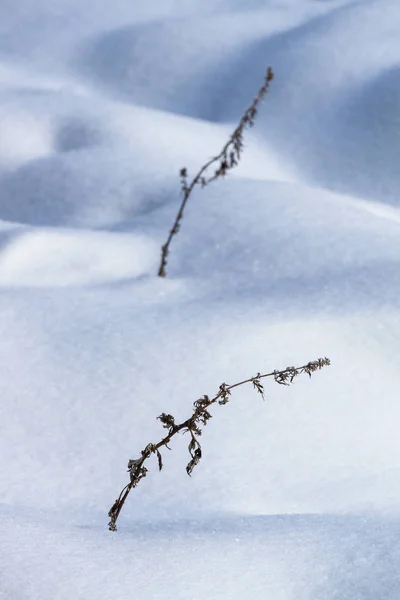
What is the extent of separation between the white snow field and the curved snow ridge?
0.04 ft

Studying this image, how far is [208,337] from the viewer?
2658 millimetres

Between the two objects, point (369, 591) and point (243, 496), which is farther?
point (243, 496)

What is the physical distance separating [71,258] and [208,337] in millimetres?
949

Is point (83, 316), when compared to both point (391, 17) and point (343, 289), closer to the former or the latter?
point (343, 289)

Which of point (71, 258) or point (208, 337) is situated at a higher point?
point (71, 258)

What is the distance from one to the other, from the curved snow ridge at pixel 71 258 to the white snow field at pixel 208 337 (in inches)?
0.5

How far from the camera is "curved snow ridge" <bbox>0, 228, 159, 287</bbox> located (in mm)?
3230

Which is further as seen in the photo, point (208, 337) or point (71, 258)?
point (71, 258)

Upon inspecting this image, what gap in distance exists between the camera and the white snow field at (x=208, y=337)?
4.84ft

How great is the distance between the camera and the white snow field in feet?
4.84

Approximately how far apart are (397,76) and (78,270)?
296 centimetres

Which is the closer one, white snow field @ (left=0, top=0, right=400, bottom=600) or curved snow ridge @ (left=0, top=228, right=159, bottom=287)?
white snow field @ (left=0, top=0, right=400, bottom=600)

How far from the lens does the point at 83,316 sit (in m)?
2.83

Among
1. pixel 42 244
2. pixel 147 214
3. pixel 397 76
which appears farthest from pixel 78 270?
pixel 397 76
